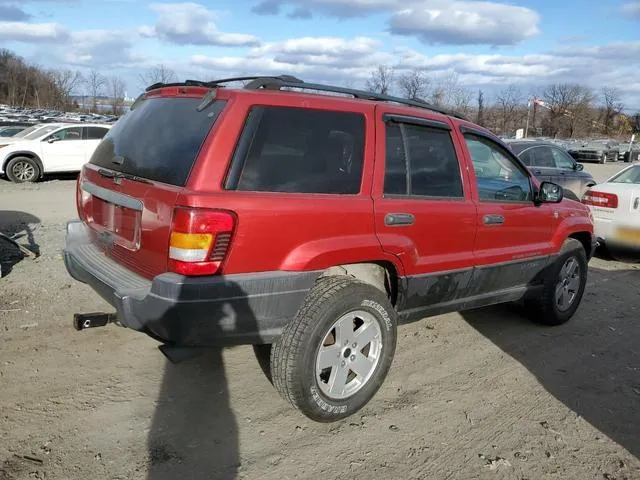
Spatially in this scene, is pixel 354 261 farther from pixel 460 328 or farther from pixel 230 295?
pixel 460 328

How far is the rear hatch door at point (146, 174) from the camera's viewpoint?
2.91 meters

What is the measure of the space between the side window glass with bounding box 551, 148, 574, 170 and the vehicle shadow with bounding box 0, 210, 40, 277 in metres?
9.67

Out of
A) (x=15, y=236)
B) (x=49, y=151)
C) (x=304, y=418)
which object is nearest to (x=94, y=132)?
(x=49, y=151)

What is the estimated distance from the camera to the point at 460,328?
4.98 metres

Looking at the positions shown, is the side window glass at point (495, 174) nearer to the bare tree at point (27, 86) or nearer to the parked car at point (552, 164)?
the parked car at point (552, 164)

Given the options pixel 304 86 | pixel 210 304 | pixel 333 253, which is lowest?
pixel 210 304

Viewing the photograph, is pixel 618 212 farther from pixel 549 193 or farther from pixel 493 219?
pixel 493 219

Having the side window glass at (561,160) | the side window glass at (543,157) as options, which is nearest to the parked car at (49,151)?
the side window glass at (543,157)

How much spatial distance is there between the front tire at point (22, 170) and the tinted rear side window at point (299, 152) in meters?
13.8

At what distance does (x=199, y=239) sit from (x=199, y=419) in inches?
47.0

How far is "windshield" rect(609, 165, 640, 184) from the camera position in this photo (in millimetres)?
7914

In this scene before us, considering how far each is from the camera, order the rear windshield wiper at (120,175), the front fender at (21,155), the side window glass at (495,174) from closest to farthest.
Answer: the rear windshield wiper at (120,175)
the side window glass at (495,174)
the front fender at (21,155)

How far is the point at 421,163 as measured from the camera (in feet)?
12.2

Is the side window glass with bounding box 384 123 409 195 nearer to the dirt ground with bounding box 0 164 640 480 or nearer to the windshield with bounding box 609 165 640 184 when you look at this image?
the dirt ground with bounding box 0 164 640 480
